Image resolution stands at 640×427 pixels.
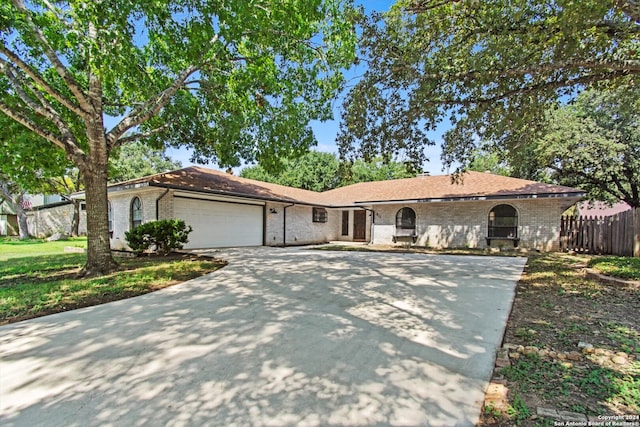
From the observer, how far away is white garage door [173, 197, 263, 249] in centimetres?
1234

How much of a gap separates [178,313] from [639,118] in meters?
22.1

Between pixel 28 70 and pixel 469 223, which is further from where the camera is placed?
pixel 469 223

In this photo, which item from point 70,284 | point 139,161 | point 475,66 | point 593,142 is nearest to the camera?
point 475,66

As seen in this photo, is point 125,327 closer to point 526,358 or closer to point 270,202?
point 526,358

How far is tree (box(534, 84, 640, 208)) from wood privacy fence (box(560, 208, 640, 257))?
4925 millimetres

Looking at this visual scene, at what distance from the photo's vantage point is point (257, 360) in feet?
9.68

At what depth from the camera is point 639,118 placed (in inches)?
605

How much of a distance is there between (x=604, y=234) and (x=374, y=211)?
32.3ft

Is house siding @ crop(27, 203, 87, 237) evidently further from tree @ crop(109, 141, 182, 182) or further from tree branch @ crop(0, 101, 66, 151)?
tree branch @ crop(0, 101, 66, 151)

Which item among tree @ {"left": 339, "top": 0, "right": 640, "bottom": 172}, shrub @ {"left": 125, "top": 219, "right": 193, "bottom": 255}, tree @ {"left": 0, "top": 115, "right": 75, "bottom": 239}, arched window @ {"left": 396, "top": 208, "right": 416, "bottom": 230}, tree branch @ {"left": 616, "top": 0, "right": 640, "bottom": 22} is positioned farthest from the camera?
arched window @ {"left": 396, "top": 208, "right": 416, "bottom": 230}

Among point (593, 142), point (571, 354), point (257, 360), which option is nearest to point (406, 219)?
point (593, 142)

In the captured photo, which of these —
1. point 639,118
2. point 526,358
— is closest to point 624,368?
Answer: point 526,358

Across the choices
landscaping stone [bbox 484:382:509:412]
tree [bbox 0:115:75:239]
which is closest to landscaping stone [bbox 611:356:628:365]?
landscaping stone [bbox 484:382:509:412]

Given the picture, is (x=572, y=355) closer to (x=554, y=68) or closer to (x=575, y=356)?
(x=575, y=356)
